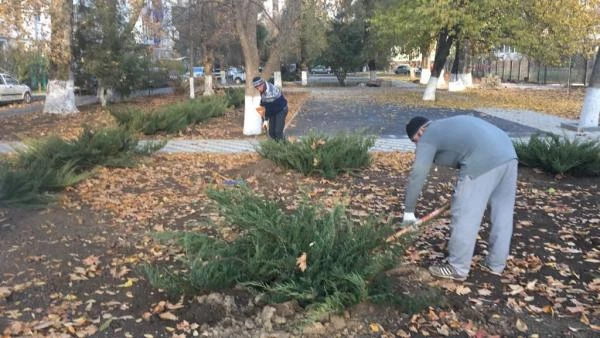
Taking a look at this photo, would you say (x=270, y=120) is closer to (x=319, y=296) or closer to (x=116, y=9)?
(x=319, y=296)

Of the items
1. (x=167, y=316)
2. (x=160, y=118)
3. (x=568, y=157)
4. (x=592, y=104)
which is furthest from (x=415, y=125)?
(x=592, y=104)

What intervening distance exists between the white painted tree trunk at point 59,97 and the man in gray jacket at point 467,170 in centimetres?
1537

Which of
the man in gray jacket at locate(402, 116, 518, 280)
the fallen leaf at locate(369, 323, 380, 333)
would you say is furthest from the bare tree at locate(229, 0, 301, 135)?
the fallen leaf at locate(369, 323, 380, 333)

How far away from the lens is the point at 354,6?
41844 mm

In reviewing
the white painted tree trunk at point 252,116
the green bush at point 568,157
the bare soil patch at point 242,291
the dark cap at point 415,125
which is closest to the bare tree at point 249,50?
the white painted tree trunk at point 252,116

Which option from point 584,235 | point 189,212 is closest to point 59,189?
point 189,212

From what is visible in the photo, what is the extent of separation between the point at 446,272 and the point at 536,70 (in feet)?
154

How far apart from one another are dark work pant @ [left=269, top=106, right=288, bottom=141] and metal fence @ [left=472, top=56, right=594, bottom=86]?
31.0m

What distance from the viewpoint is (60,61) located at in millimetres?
16625

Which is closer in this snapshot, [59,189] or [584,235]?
[584,235]

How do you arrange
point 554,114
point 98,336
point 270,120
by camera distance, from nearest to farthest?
point 98,336 → point 270,120 → point 554,114

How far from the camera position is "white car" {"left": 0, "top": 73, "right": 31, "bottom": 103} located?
2319 centimetres

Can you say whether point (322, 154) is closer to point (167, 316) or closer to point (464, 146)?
point (464, 146)

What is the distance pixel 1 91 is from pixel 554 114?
20.7 metres
